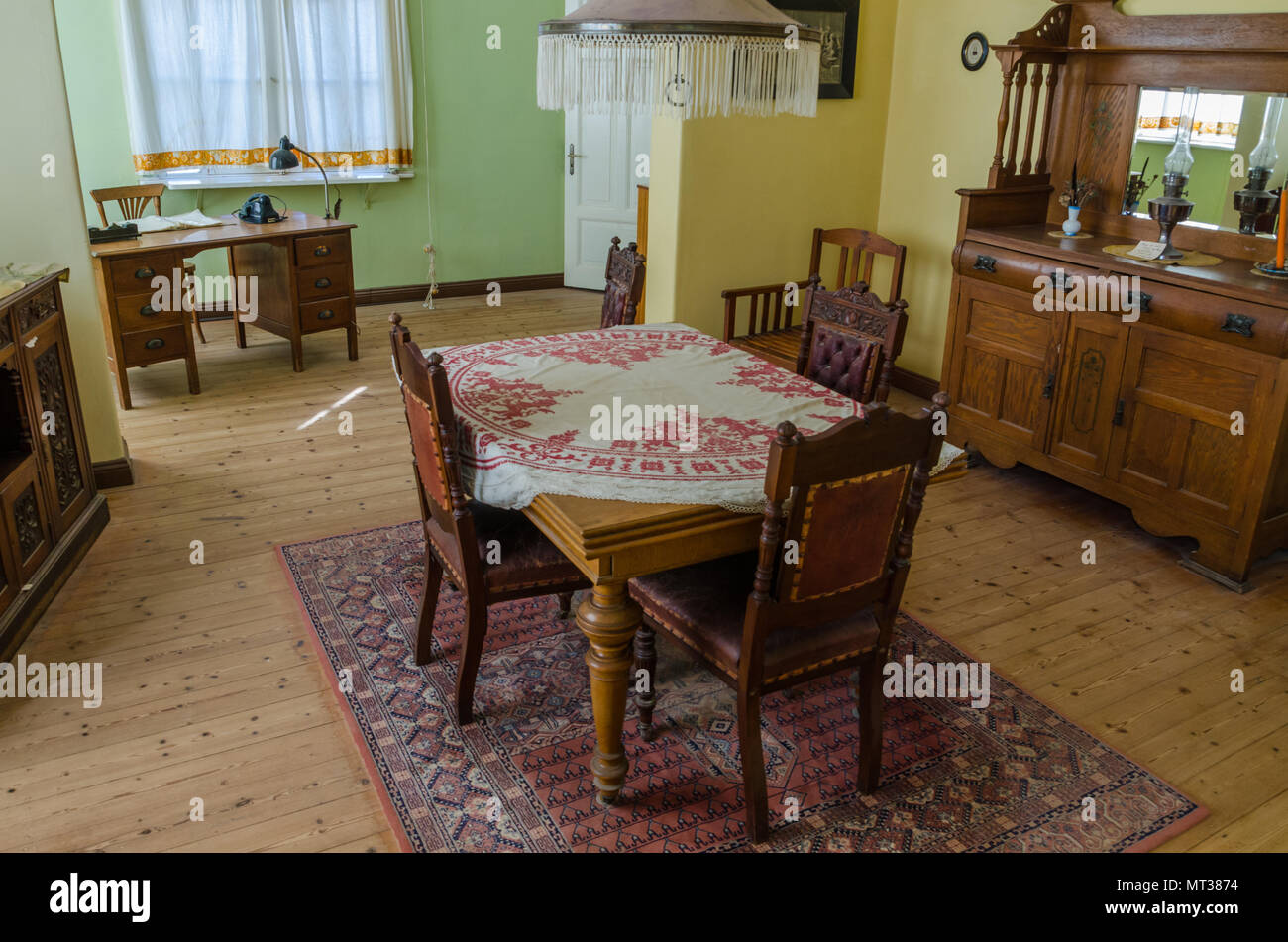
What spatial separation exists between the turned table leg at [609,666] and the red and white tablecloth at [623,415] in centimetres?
25

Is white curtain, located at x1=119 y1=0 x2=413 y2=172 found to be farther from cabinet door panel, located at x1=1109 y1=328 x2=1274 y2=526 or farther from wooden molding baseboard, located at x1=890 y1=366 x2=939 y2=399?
cabinet door panel, located at x1=1109 y1=328 x2=1274 y2=526

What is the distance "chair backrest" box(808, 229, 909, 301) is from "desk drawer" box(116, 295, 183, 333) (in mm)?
3208

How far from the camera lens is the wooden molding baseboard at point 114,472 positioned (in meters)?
3.99

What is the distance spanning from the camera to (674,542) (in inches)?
86.9

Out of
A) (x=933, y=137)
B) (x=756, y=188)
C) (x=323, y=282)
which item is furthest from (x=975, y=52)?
(x=323, y=282)

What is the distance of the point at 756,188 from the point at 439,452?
3.05 meters

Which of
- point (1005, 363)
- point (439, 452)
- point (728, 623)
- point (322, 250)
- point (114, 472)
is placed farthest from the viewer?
point (322, 250)

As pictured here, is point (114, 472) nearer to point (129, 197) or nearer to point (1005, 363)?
point (129, 197)

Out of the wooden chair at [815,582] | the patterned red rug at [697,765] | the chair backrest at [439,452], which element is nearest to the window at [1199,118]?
the patterned red rug at [697,765]

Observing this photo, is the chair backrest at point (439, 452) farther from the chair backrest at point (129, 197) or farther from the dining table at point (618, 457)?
the chair backrest at point (129, 197)

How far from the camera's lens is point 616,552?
2.14 m

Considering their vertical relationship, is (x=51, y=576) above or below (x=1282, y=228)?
below

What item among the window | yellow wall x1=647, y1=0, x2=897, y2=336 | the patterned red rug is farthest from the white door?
the patterned red rug
